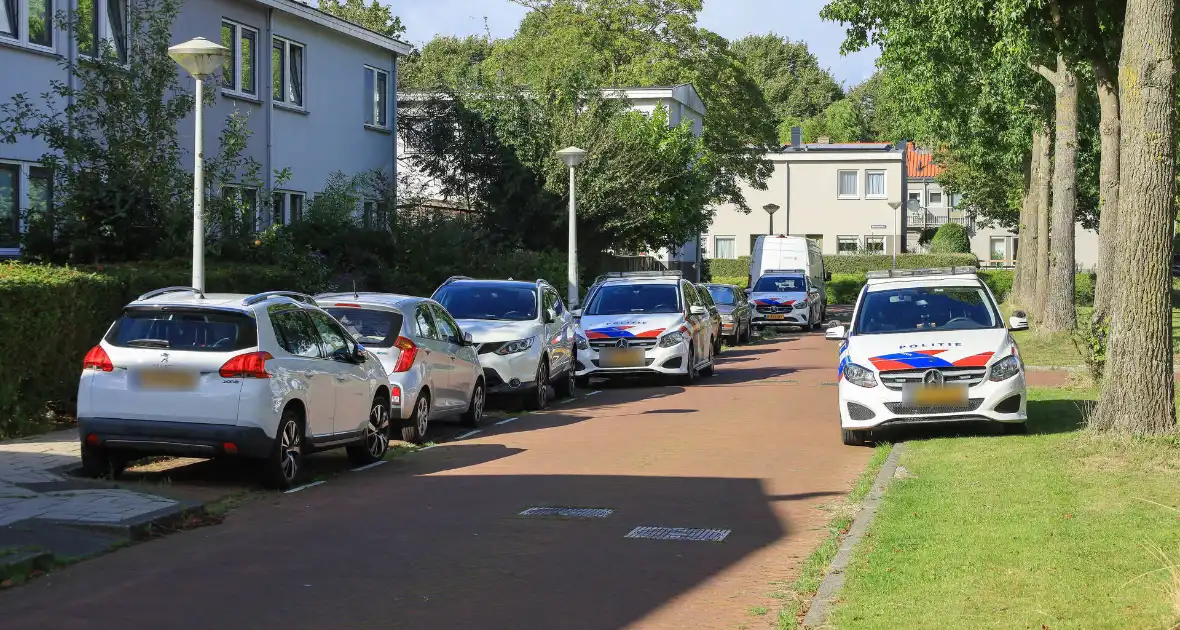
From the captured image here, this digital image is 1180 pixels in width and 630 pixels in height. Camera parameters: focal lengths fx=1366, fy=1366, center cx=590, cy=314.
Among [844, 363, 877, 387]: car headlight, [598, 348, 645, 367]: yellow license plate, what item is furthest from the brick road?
[598, 348, 645, 367]: yellow license plate

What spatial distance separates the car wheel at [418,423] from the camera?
1491 centimetres

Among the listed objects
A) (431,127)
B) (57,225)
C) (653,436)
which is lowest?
(653,436)

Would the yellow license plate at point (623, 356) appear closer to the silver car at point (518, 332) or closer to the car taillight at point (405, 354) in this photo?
the silver car at point (518, 332)

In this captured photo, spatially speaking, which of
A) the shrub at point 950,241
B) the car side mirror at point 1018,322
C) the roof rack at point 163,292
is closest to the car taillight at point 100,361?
the roof rack at point 163,292

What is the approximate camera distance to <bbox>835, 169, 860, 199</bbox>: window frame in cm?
8000

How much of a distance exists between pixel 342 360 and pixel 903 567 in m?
6.48

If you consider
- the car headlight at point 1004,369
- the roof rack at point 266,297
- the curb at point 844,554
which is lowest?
the curb at point 844,554

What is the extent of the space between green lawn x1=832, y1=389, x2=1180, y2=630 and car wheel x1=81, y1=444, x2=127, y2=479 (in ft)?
21.0

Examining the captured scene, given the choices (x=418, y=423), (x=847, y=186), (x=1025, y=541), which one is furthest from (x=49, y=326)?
(x=847, y=186)

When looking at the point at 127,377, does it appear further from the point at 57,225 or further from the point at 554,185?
the point at 554,185

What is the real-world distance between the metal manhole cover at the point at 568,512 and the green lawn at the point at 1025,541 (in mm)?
2177

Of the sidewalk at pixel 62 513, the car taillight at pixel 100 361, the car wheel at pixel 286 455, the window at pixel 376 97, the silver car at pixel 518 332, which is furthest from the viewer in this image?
the window at pixel 376 97

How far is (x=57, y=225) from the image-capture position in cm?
1870

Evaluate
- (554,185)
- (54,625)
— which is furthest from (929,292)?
(554,185)
